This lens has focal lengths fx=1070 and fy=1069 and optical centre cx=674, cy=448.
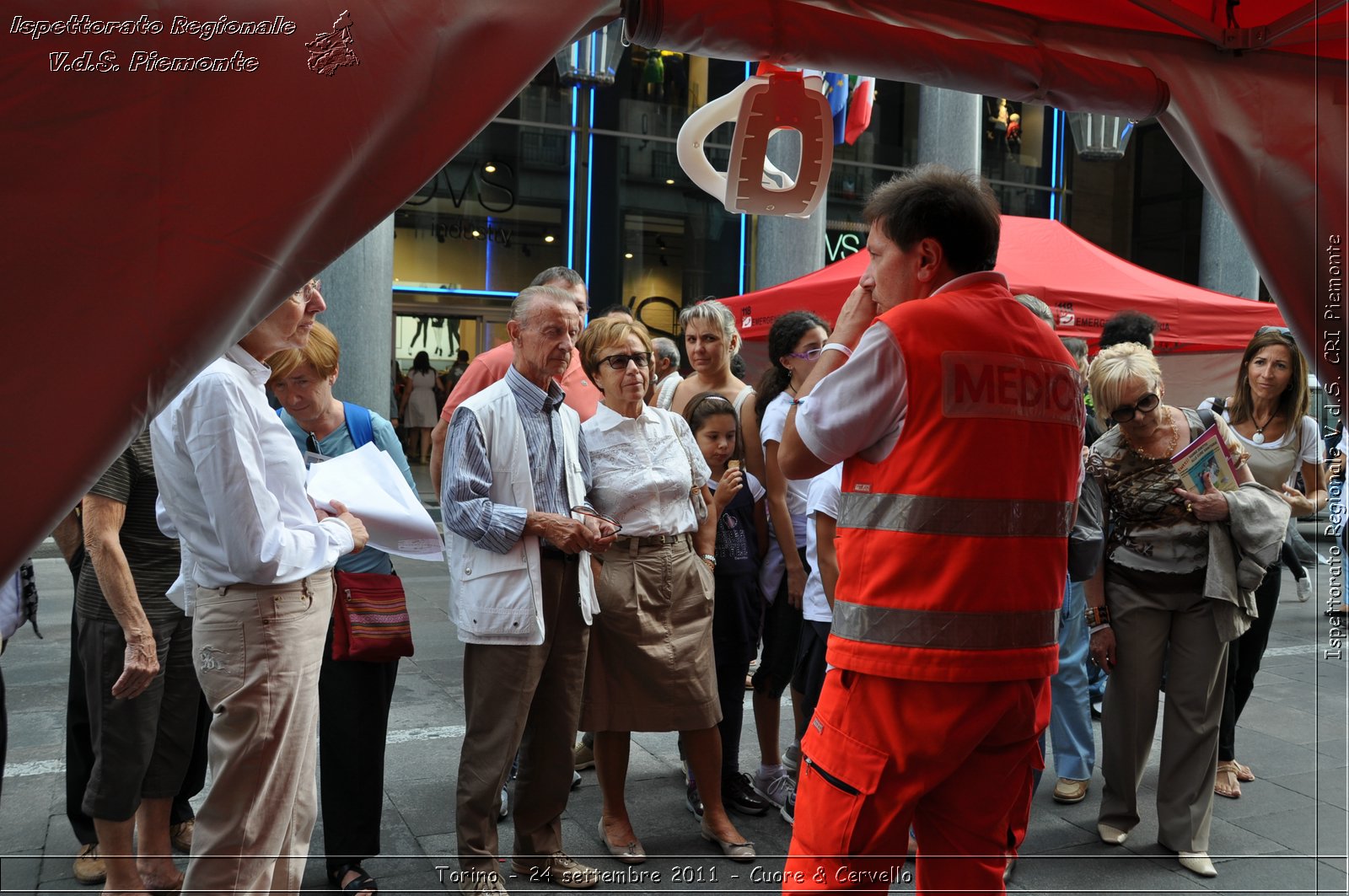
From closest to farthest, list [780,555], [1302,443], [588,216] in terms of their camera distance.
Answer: [780,555] < [1302,443] < [588,216]

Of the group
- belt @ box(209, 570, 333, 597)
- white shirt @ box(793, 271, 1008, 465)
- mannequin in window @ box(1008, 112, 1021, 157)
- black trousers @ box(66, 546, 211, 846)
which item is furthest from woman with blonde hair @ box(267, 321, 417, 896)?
mannequin in window @ box(1008, 112, 1021, 157)

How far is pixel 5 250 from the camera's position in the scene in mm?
1378

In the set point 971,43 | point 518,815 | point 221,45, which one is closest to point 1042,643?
point 971,43

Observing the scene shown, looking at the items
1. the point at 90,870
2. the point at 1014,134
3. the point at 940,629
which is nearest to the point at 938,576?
the point at 940,629

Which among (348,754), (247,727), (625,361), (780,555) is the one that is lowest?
(348,754)

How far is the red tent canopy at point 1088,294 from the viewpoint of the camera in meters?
7.00

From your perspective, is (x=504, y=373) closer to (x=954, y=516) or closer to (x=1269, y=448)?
(x=954, y=516)

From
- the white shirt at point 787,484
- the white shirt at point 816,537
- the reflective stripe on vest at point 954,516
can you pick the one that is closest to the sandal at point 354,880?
the white shirt at point 816,537

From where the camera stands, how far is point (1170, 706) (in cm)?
405

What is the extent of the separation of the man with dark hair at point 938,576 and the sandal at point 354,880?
193 centimetres

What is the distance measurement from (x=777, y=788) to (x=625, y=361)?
1878mm

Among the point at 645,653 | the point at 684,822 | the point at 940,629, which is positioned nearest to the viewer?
the point at 940,629

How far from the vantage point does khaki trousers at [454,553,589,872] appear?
3.48 meters

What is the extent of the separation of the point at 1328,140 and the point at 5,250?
8.70 ft
